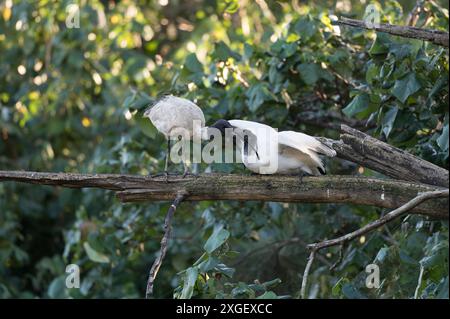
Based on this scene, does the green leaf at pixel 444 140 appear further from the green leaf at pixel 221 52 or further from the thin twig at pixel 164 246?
the green leaf at pixel 221 52

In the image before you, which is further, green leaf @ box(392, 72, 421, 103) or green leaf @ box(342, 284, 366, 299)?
green leaf @ box(342, 284, 366, 299)

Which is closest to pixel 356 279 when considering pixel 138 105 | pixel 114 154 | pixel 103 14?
pixel 138 105

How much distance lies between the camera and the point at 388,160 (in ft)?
11.4

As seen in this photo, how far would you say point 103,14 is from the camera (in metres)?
7.21

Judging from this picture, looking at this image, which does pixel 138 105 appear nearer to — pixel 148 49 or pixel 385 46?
pixel 385 46

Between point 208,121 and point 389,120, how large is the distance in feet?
3.52

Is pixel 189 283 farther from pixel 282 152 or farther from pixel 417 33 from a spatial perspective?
pixel 417 33

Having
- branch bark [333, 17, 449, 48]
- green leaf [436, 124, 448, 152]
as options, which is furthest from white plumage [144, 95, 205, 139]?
green leaf [436, 124, 448, 152]

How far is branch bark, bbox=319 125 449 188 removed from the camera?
339 centimetres

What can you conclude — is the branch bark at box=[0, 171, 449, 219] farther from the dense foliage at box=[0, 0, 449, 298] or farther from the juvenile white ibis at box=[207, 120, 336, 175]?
the dense foliage at box=[0, 0, 449, 298]

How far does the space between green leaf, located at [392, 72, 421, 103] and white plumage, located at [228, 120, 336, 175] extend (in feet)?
1.65

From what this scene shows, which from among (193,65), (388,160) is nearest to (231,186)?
(388,160)

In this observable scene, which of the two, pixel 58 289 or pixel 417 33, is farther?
pixel 58 289

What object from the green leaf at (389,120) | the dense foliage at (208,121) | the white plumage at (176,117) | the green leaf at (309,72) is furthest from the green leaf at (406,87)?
the white plumage at (176,117)
